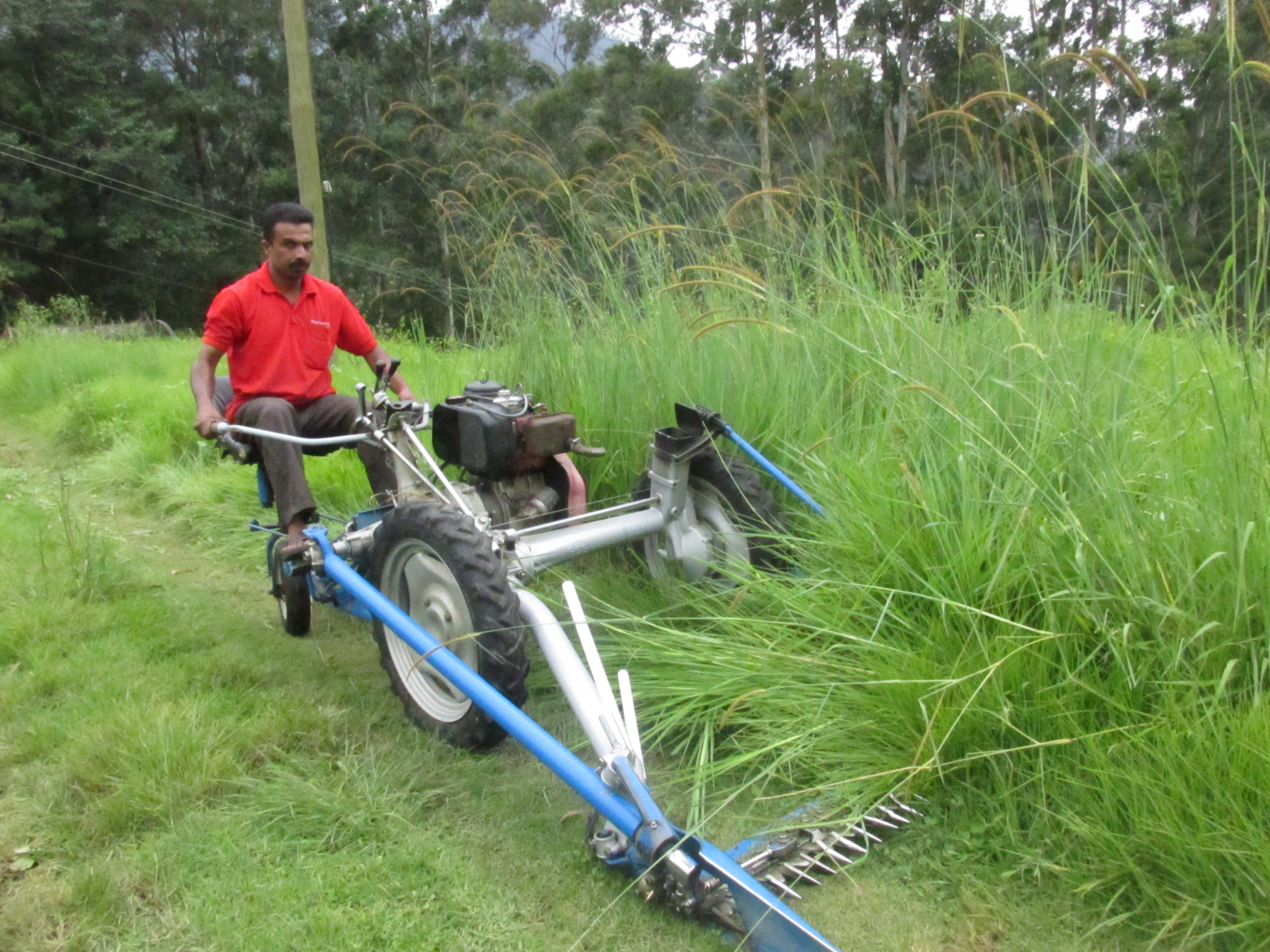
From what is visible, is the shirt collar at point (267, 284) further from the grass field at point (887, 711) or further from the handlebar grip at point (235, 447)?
the grass field at point (887, 711)

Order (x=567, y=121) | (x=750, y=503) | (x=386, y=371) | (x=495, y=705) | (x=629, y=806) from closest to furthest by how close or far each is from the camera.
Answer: (x=629, y=806) < (x=495, y=705) < (x=750, y=503) < (x=386, y=371) < (x=567, y=121)

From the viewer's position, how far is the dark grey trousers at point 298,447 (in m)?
3.38

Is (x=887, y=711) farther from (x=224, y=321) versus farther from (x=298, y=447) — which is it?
(x=224, y=321)

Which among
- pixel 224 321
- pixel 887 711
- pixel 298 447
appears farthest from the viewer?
pixel 224 321

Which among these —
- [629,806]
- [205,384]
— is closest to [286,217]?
[205,384]

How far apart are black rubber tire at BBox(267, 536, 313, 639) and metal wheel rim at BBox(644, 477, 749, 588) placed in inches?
47.5

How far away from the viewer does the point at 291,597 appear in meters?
3.65

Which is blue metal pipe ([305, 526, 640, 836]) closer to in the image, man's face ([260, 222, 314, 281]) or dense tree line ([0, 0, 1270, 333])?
man's face ([260, 222, 314, 281])

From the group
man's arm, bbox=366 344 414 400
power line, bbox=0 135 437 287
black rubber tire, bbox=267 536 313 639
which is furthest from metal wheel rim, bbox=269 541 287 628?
power line, bbox=0 135 437 287

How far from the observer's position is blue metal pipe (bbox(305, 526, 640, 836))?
82.0 inches

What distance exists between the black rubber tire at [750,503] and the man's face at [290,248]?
1.65 meters

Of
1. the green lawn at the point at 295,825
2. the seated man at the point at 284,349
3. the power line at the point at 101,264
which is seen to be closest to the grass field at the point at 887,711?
A: the green lawn at the point at 295,825

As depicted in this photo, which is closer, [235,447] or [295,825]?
[295,825]

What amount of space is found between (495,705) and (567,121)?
59.5 feet
